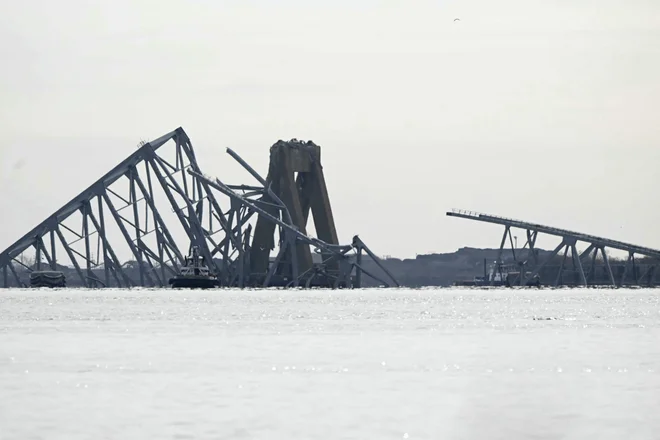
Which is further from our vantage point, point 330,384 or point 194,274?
point 194,274

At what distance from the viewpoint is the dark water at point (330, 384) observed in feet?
94.2

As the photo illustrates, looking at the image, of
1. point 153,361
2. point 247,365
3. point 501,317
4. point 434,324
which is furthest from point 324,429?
point 501,317

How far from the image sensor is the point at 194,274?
192875mm

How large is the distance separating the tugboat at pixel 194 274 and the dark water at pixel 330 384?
401 ft

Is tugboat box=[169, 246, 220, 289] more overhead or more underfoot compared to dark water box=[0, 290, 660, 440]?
more overhead

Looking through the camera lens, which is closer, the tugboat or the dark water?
the dark water

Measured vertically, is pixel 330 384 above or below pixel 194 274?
below

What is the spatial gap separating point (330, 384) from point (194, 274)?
155982 mm

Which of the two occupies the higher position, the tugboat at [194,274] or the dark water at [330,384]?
the tugboat at [194,274]

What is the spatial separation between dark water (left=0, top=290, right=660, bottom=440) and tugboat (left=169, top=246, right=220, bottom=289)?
401ft

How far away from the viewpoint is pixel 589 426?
94.2 feet

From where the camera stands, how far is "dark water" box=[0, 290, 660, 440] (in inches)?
1130

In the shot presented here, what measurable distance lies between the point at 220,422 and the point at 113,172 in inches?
6697

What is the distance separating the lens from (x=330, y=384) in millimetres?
38000
